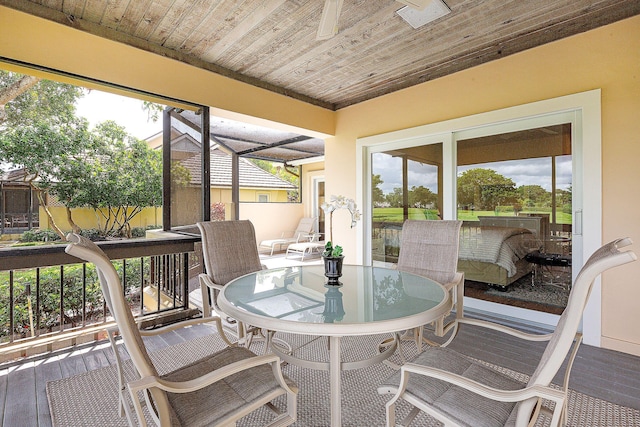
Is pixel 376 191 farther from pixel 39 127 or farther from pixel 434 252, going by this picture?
pixel 39 127

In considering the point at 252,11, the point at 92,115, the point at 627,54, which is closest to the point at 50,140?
the point at 92,115

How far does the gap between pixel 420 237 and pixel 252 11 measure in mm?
2295

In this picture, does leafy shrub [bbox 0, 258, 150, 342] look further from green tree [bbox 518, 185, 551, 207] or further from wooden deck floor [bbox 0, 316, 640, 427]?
green tree [bbox 518, 185, 551, 207]

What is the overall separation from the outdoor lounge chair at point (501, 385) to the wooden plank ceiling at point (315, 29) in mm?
2320

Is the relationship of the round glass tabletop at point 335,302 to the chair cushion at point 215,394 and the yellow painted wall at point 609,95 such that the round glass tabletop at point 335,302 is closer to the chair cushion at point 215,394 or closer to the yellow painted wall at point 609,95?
the chair cushion at point 215,394

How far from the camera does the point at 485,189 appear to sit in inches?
135

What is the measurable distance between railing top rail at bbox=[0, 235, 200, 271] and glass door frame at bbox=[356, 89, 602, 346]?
9.76ft

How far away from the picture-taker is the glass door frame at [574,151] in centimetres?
268

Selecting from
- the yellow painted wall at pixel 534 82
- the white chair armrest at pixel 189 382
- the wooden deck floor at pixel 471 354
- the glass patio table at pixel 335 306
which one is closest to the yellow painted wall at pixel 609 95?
the yellow painted wall at pixel 534 82

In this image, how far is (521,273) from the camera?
3.26 metres

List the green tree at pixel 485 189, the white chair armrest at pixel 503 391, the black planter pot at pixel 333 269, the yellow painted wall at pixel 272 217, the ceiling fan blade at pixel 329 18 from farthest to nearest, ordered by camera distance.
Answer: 1. the yellow painted wall at pixel 272 217
2. the green tree at pixel 485 189
3. the black planter pot at pixel 333 269
4. the ceiling fan blade at pixel 329 18
5. the white chair armrest at pixel 503 391

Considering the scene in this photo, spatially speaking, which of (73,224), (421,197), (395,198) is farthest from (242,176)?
(421,197)

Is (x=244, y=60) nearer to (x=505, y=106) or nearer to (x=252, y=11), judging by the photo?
(x=252, y=11)

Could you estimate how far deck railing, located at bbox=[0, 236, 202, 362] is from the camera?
2.44 metres
